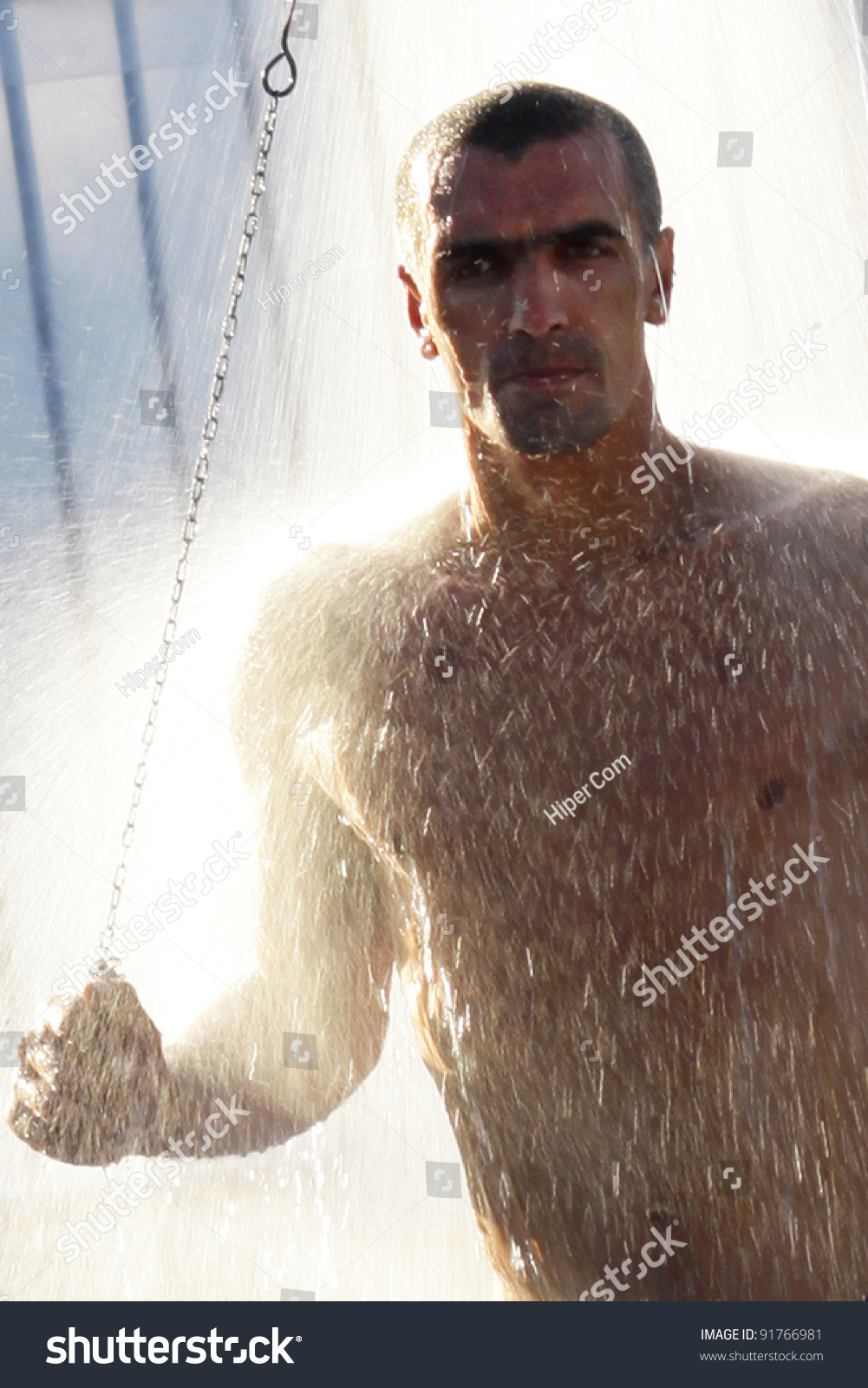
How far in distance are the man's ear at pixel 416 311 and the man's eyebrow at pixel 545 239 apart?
8cm

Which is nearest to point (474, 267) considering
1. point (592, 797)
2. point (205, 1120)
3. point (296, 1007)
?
point (592, 797)

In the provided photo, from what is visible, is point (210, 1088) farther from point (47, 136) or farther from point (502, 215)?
point (47, 136)

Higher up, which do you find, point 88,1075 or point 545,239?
point 545,239

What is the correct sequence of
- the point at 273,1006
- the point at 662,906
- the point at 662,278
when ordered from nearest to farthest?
the point at 662,906
the point at 662,278
the point at 273,1006

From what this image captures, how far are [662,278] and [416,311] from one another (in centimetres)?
23

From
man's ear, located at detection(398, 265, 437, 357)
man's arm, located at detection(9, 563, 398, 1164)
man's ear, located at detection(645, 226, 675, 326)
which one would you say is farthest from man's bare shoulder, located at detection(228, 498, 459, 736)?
man's ear, located at detection(645, 226, 675, 326)

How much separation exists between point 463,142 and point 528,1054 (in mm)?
789

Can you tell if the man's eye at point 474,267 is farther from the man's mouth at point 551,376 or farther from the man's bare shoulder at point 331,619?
the man's bare shoulder at point 331,619

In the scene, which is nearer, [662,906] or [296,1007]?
[662,906]

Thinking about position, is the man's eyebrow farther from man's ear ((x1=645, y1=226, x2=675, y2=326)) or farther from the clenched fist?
the clenched fist

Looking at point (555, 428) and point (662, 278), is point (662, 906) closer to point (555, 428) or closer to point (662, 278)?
point (555, 428)

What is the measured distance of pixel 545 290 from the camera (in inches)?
39.8

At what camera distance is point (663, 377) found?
1545 millimetres
